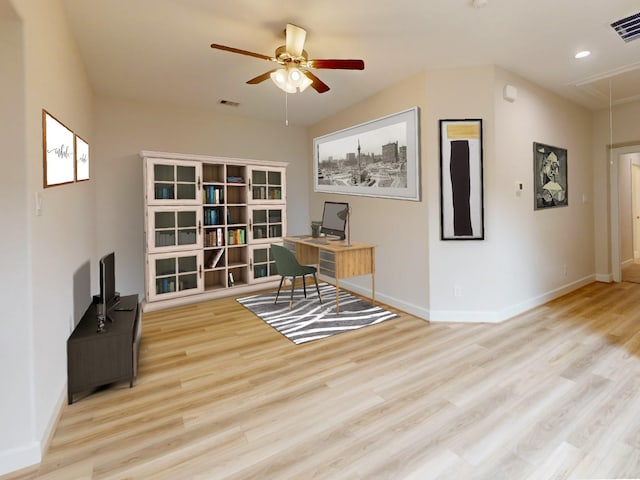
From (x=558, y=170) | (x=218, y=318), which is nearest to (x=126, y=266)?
(x=218, y=318)

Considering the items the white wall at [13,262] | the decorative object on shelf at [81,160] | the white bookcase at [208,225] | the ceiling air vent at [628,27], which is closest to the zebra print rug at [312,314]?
the white bookcase at [208,225]

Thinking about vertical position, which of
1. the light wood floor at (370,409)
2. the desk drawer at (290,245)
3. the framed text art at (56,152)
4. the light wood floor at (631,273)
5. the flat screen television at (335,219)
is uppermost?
the framed text art at (56,152)

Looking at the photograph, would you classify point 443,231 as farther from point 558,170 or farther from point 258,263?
point 258,263

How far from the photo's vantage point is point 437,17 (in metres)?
2.63

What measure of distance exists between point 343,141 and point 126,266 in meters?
3.45

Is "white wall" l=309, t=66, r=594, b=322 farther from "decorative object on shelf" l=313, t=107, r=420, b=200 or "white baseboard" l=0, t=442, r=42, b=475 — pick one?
"white baseboard" l=0, t=442, r=42, b=475

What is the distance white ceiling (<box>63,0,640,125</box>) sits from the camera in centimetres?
251

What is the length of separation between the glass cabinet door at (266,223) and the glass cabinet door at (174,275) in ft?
2.87

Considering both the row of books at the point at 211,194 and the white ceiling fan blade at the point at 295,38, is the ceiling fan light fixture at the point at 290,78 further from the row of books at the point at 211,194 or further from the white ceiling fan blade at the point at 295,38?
the row of books at the point at 211,194

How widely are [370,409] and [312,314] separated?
1890mm

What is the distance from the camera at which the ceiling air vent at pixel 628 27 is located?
106 inches

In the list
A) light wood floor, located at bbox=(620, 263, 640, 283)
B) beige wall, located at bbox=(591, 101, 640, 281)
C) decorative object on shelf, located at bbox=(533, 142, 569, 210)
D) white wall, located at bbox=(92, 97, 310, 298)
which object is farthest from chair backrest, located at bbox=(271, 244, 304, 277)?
light wood floor, located at bbox=(620, 263, 640, 283)

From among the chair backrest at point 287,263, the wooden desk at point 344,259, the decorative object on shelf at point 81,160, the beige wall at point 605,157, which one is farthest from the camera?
the beige wall at point 605,157

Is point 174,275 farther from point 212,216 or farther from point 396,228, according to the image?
point 396,228
